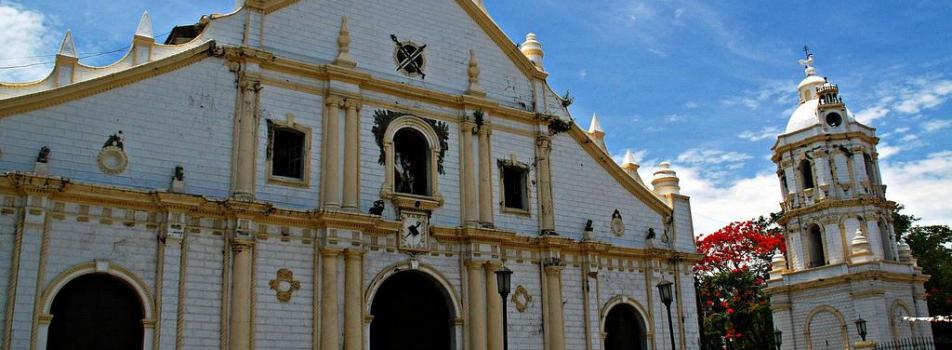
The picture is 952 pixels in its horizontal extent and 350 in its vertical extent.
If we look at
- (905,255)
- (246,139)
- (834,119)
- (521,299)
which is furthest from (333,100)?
(905,255)

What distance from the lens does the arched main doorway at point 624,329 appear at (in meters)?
21.5

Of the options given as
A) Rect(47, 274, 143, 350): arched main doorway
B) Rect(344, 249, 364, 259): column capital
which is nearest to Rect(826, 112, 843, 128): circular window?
Rect(344, 249, 364, 259): column capital

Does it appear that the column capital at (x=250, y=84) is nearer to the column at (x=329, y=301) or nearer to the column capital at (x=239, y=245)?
the column capital at (x=239, y=245)

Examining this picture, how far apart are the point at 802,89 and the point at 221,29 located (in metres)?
33.1

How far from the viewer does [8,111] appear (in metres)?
14.5

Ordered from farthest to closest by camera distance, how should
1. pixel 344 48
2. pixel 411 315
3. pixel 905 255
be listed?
1. pixel 905 255
2. pixel 344 48
3. pixel 411 315

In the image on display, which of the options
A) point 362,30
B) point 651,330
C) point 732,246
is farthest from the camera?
point 732,246

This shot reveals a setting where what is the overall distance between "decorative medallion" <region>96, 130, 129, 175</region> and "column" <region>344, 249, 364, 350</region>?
15.1 feet

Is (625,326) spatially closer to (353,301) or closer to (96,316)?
(353,301)

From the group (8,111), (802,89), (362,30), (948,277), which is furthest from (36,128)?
(948,277)

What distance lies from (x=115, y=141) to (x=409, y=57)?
23.6ft

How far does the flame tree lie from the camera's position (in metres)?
Answer: 45.2

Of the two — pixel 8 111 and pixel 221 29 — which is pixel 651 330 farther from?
pixel 8 111

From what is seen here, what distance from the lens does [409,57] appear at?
20.2 meters
